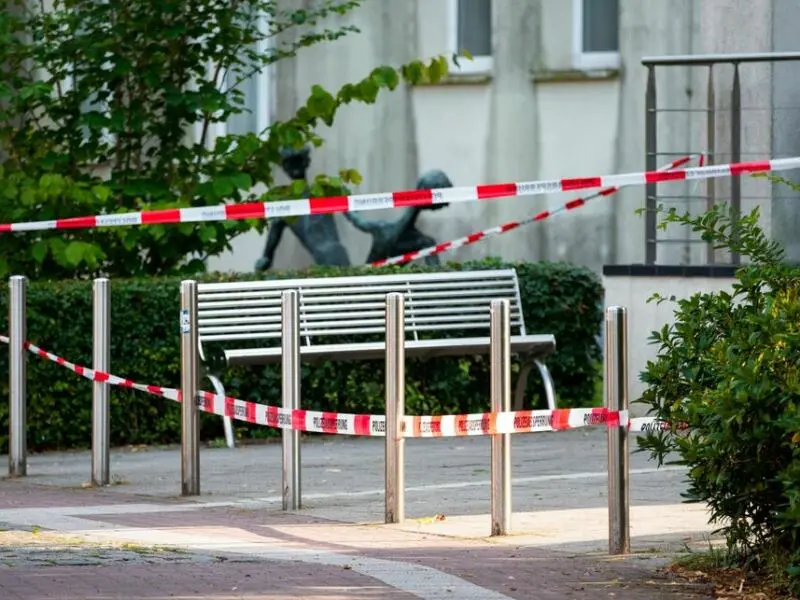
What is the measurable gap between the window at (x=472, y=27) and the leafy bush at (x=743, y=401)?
45.2 ft

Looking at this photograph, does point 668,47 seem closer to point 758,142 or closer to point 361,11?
point 361,11

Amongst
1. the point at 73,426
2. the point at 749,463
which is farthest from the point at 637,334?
the point at 749,463

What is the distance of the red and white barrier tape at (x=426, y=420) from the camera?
29.8ft

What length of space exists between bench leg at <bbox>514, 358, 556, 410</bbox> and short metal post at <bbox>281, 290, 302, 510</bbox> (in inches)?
188

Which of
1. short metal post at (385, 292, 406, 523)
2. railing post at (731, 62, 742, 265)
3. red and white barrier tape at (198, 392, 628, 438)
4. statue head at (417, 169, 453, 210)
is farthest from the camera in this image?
statue head at (417, 169, 453, 210)

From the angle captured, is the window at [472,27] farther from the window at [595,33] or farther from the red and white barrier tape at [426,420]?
the red and white barrier tape at [426,420]

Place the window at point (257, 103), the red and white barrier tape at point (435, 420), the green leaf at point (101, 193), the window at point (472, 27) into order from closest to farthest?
the red and white barrier tape at point (435, 420) < the green leaf at point (101, 193) < the window at point (472, 27) < the window at point (257, 103)

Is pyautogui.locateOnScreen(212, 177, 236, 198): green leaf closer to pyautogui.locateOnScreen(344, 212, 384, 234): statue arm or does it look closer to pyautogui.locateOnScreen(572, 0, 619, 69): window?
pyautogui.locateOnScreen(344, 212, 384, 234): statue arm

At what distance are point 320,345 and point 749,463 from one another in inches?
307

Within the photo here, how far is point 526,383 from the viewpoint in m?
15.9

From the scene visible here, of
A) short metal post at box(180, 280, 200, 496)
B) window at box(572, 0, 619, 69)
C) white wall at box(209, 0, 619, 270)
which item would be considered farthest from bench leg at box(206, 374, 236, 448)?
window at box(572, 0, 619, 69)

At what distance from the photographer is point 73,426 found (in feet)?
46.8

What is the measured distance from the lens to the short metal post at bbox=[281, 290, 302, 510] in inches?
421

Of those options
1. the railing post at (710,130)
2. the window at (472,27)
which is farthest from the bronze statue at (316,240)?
the railing post at (710,130)
